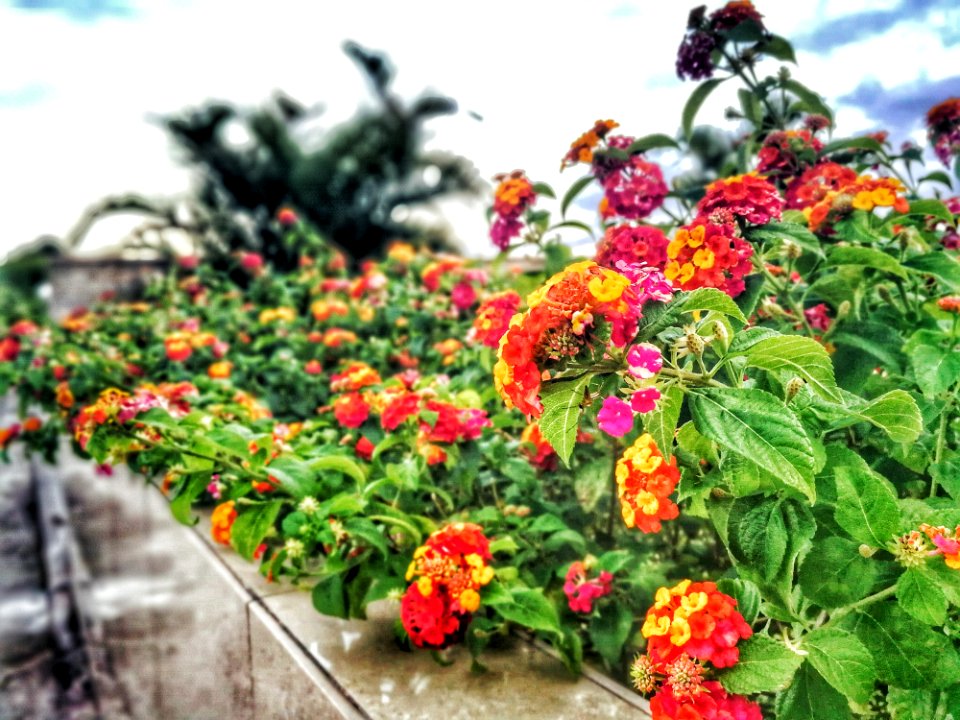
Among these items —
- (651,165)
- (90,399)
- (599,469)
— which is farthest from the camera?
(90,399)

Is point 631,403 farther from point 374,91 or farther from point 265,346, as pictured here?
point 374,91

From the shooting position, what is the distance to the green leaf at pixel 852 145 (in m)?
1.42

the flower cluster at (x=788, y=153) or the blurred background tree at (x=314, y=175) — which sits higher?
the blurred background tree at (x=314, y=175)

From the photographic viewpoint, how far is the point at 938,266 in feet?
3.54

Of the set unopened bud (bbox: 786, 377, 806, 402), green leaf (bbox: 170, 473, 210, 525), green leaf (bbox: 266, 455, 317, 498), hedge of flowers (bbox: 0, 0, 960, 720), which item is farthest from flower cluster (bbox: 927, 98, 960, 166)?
green leaf (bbox: 170, 473, 210, 525)

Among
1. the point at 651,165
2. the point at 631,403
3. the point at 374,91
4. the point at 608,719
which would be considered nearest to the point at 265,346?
the point at 651,165

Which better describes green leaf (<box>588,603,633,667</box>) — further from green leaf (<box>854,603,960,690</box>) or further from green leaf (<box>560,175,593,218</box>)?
green leaf (<box>560,175,593,218</box>)

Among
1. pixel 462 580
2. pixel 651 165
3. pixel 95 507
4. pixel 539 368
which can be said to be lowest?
pixel 95 507

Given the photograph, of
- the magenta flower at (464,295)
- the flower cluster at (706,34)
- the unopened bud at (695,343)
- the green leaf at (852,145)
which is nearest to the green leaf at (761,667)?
the unopened bud at (695,343)

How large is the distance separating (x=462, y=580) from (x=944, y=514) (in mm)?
645

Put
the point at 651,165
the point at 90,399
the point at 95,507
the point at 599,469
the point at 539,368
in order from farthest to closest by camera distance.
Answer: the point at 95,507 < the point at 90,399 < the point at 651,165 < the point at 599,469 < the point at 539,368

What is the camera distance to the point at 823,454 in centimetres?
79

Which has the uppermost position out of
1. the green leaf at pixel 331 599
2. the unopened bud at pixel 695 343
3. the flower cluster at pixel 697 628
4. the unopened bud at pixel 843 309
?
the unopened bud at pixel 843 309

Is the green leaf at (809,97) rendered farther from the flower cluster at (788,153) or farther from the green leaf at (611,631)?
the green leaf at (611,631)
